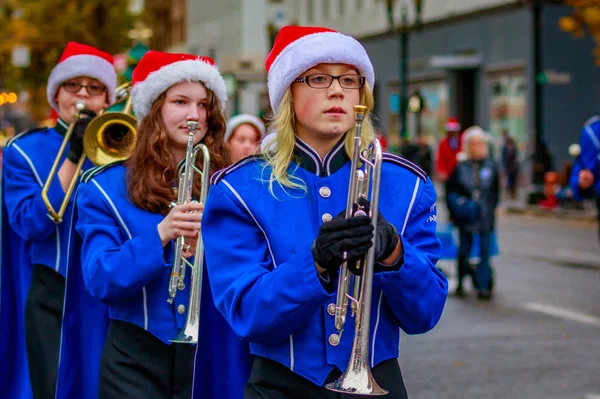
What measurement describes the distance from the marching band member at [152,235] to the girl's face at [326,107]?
0.79m

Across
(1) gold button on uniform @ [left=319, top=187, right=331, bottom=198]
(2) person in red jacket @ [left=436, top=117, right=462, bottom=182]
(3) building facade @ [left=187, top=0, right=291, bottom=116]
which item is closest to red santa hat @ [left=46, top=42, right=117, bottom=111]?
(1) gold button on uniform @ [left=319, top=187, right=331, bottom=198]

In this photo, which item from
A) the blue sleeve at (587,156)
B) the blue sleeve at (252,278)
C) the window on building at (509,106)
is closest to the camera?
the blue sleeve at (252,278)

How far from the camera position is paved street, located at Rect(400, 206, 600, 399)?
767cm

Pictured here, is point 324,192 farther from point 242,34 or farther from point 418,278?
point 242,34

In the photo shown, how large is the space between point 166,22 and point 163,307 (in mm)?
78568

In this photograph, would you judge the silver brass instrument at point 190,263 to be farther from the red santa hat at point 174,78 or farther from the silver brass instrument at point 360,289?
the silver brass instrument at point 360,289

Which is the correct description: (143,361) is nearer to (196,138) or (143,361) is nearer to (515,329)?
(196,138)

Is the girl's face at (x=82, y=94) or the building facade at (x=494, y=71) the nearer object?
the girl's face at (x=82, y=94)

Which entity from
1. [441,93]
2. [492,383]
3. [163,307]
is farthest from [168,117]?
[441,93]

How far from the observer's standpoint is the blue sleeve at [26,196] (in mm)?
5508

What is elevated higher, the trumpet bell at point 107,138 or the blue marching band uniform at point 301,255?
the trumpet bell at point 107,138

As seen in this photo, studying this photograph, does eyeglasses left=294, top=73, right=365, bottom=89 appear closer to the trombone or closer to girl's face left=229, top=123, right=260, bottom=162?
the trombone

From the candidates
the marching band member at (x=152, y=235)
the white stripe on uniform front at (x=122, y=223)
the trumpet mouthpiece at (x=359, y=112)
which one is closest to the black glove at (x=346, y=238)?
the trumpet mouthpiece at (x=359, y=112)

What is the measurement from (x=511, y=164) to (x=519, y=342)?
21.5 meters
